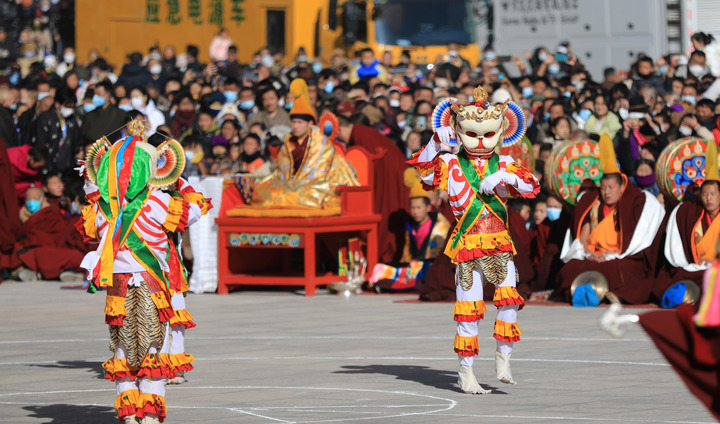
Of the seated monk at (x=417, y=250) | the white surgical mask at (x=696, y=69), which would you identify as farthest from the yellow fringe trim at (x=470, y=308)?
the white surgical mask at (x=696, y=69)

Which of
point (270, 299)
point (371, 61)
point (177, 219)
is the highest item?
point (371, 61)

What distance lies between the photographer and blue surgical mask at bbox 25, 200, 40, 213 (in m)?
17.0

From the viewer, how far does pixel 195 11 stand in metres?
28.9

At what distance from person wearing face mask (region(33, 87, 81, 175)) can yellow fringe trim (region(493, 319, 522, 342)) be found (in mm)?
9331

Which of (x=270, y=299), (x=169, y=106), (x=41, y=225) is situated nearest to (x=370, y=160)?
(x=270, y=299)

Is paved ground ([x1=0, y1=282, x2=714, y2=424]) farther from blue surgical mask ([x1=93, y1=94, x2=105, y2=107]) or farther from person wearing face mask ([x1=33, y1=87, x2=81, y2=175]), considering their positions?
blue surgical mask ([x1=93, y1=94, x2=105, y2=107])

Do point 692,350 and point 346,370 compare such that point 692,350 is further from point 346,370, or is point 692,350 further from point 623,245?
point 623,245

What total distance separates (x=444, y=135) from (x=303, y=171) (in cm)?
551

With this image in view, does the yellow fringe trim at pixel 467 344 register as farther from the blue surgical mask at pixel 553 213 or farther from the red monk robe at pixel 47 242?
the red monk robe at pixel 47 242

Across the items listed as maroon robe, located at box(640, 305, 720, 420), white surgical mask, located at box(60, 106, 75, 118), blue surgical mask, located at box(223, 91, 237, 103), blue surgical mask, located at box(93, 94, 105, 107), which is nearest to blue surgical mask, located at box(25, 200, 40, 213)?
white surgical mask, located at box(60, 106, 75, 118)

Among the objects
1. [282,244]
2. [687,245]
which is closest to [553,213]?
[687,245]

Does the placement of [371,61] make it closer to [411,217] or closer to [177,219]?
[411,217]

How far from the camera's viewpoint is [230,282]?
598 inches

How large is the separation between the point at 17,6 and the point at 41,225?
44.1 feet
